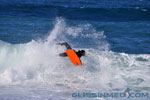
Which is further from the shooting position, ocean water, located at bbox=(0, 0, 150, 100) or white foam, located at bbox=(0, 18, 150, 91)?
white foam, located at bbox=(0, 18, 150, 91)

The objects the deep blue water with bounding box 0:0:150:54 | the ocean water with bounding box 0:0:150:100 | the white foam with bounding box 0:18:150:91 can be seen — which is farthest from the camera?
the deep blue water with bounding box 0:0:150:54

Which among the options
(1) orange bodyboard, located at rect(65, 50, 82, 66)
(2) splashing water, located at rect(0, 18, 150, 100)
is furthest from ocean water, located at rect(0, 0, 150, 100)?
(1) orange bodyboard, located at rect(65, 50, 82, 66)

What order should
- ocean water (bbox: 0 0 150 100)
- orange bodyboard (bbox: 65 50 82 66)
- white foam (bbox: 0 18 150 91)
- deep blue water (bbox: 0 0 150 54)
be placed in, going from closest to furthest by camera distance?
ocean water (bbox: 0 0 150 100) < orange bodyboard (bbox: 65 50 82 66) < white foam (bbox: 0 18 150 91) < deep blue water (bbox: 0 0 150 54)

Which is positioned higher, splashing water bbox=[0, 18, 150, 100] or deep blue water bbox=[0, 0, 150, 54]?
deep blue water bbox=[0, 0, 150, 54]

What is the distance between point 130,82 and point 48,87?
3.35 meters

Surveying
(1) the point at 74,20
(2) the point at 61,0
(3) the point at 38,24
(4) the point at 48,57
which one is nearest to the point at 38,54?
(4) the point at 48,57

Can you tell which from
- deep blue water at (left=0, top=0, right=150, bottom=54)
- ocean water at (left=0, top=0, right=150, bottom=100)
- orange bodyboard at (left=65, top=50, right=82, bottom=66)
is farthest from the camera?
deep blue water at (left=0, top=0, right=150, bottom=54)

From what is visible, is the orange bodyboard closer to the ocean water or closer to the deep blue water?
the ocean water

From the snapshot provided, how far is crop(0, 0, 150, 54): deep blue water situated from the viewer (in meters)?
17.3

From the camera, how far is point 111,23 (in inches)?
928

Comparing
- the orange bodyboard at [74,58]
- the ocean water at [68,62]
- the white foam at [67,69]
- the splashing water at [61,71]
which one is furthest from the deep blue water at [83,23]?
the orange bodyboard at [74,58]

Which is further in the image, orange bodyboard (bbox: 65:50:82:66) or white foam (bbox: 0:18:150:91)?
white foam (bbox: 0:18:150:91)

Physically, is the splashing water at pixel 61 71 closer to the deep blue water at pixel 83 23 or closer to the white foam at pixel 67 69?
the white foam at pixel 67 69

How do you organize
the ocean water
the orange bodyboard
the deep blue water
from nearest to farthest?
1. the ocean water
2. the orange bodyboard
3. the deep blue water
